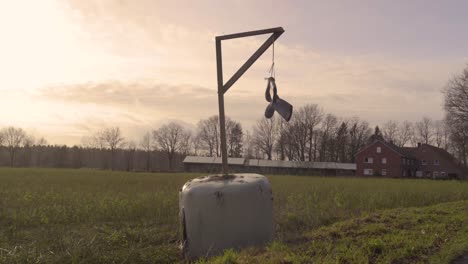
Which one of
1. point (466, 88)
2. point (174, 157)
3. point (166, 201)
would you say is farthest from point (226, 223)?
point (174, 157)


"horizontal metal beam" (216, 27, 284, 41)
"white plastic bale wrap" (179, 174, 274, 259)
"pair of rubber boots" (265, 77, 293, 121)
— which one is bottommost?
"white plastic bale wrap" (179, 174, 274, 259)

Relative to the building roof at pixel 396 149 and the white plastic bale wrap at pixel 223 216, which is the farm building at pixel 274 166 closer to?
the building roof at pixel 396 149

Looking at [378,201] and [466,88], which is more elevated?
[466,88]

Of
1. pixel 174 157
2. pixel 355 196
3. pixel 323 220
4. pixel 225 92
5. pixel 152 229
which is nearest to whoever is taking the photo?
pixel 225 92

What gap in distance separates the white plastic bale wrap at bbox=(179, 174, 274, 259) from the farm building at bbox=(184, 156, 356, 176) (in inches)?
2596

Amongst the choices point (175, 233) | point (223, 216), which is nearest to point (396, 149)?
point (175, 233)

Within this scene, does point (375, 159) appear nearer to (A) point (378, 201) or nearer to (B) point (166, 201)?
(A) point (378, 201)

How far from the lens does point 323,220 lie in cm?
1186

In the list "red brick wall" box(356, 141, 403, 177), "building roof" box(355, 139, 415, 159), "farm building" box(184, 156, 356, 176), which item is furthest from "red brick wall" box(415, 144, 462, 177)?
"farm building" box(184, 156, 356, 176)

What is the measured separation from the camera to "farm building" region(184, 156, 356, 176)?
7494cm

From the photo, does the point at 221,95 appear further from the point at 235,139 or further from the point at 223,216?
the point at 235,139

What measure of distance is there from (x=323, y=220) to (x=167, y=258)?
5773mm

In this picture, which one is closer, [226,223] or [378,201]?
[226,223]

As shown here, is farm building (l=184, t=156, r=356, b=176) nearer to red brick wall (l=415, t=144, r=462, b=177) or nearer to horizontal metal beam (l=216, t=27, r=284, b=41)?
red brick wall (l=415, t=144, r=462, b=177)
